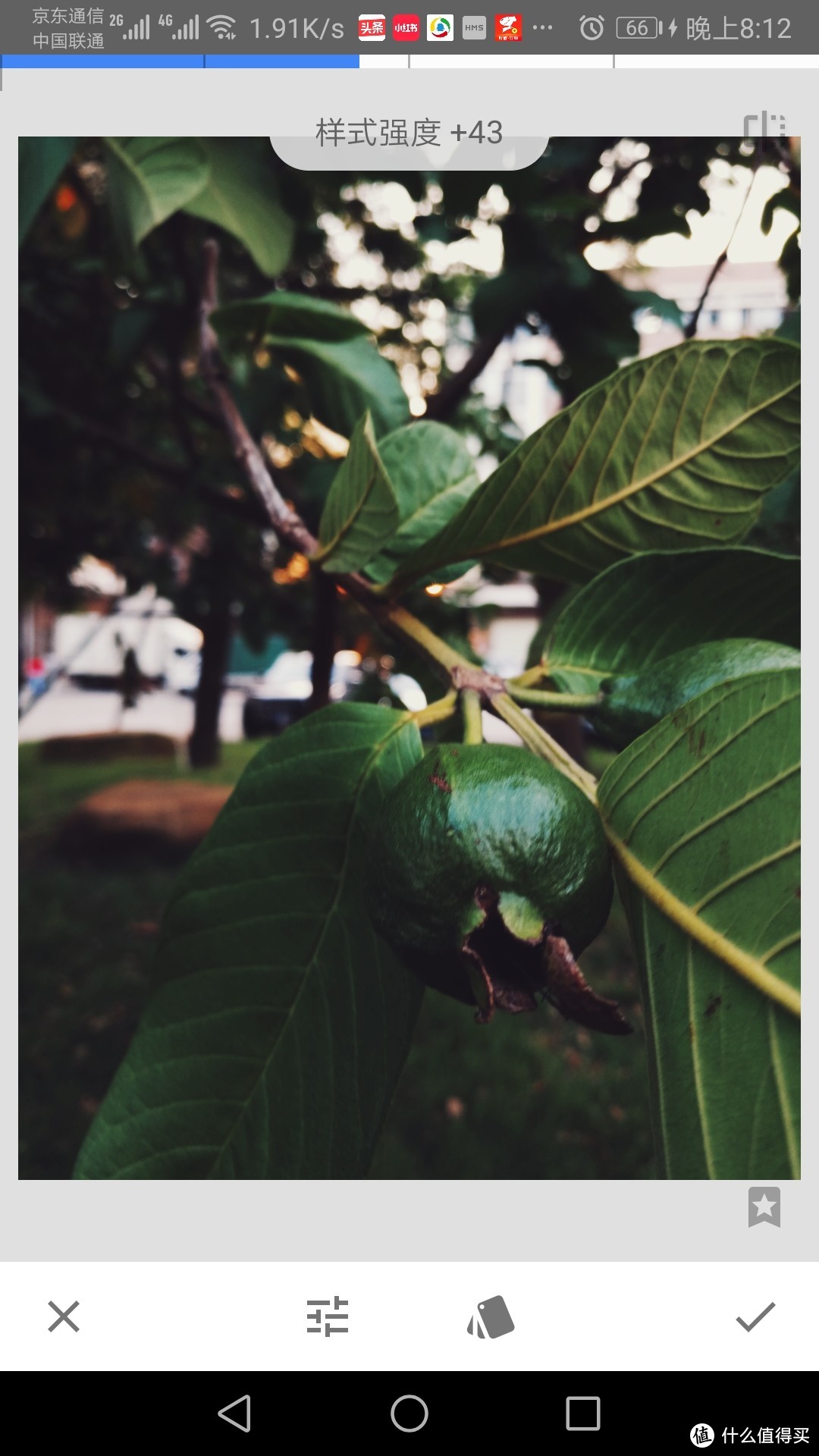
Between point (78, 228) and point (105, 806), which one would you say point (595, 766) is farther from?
point (78, 228)

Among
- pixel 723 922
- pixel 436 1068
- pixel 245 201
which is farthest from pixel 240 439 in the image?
pixel 436 1068

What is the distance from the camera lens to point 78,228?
8.83 feet

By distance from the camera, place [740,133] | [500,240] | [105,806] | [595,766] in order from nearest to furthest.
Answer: [740,133] < [500,240] < [595,766] < [105,806]

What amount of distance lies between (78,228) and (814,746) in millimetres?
2744

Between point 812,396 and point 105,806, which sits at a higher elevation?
point 812,396

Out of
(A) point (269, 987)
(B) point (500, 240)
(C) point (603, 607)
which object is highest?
(B) point (500, 240)

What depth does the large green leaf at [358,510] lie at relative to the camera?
2.31 ft

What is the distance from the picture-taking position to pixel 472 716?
66cm

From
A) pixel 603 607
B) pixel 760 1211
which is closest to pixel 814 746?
pixel 603 607
